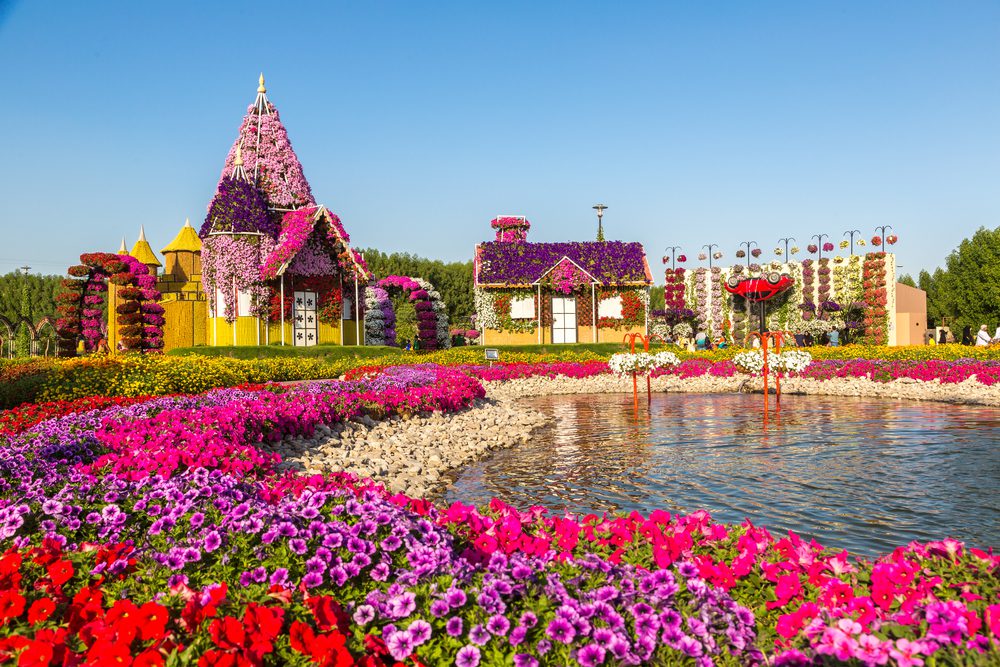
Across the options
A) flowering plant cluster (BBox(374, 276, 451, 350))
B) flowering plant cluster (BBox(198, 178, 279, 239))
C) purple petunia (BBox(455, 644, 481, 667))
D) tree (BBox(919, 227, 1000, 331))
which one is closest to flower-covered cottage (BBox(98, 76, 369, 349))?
flowering plant cluster (BBox(198, 178, 279, 239))

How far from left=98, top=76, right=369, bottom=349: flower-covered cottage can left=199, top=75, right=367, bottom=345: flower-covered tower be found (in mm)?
40

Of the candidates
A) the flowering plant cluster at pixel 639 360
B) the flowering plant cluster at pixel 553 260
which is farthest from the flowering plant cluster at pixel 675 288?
the flowering plant cluster at pixel 639 360

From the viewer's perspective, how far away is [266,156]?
3002 cm

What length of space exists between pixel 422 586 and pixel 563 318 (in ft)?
113

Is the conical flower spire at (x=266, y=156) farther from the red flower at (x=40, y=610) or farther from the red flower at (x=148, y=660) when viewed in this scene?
the red flower at (x=148, y=660)

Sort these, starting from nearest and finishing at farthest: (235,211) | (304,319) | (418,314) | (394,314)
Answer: (235,211)
(304,319)
(418,314)
(394,314)

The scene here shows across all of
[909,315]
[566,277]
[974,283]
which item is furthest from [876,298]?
[566,277]

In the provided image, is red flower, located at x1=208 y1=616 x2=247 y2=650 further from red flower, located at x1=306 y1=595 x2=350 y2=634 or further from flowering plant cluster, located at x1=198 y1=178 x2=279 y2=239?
flowering plant cluster, located at x1=198 y1=178 x2=279 y2=239

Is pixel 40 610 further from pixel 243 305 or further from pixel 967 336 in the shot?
pixel 967 336

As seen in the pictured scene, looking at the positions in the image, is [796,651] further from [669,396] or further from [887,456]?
[669,396]

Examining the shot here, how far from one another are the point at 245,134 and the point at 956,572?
3075cm

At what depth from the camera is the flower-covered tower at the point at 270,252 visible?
28719 millimetres

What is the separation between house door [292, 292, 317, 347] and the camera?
2948 cm

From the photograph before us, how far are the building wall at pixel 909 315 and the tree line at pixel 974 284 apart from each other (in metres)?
4.56
